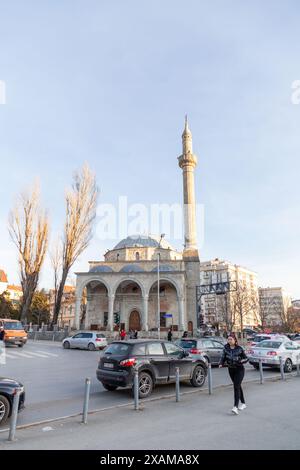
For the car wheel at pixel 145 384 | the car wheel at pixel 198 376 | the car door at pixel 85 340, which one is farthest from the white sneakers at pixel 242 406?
the car door at pixel 85 340

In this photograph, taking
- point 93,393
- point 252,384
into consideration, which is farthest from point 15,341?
point 252,384

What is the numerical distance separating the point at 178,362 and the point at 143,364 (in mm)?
1458

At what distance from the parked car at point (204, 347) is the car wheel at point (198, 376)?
3091 millimetres

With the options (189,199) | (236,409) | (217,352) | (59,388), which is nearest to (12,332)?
(217,352)

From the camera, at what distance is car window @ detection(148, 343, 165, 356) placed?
32.6ft

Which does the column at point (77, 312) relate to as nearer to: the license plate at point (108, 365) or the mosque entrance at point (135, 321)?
the mosque entrance at point (135, 321)

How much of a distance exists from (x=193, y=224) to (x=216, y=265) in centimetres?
6670

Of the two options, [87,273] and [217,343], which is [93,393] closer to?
[217,343]

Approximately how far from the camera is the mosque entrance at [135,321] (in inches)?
1838

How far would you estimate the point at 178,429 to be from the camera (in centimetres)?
622

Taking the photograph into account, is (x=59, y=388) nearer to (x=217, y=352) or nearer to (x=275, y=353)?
(x=217, y=352)

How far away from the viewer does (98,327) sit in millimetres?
45000

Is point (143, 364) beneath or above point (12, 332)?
beneath

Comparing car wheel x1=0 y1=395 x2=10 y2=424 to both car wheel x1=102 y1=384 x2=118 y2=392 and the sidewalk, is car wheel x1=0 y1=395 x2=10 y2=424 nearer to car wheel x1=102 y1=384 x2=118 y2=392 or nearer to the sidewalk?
the sidewalk
